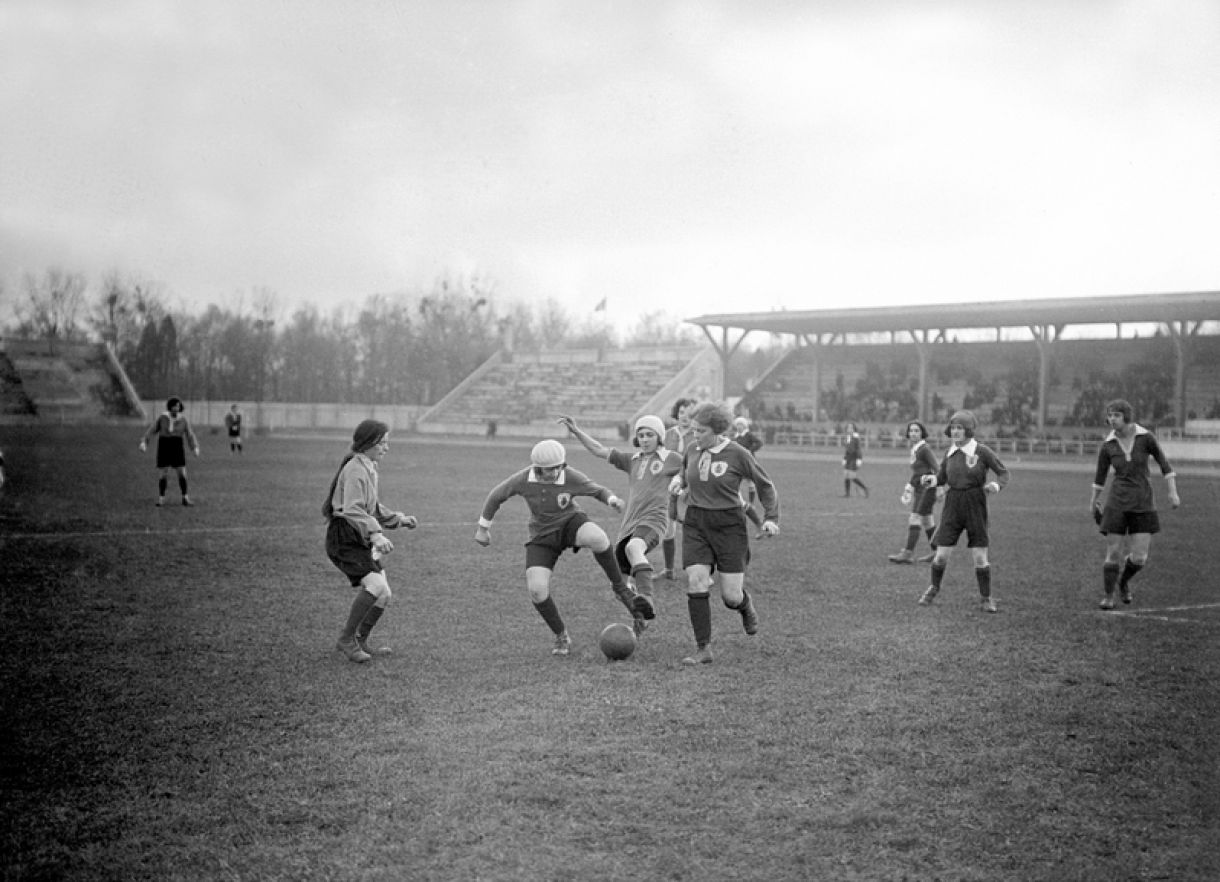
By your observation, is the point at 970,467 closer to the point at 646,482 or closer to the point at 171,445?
the point at 646,482

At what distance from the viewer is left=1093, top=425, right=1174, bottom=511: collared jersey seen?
35.2 feet

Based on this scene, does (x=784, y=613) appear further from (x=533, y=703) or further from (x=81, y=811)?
(x=81, y=811)

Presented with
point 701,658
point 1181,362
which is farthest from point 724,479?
point 1181,362

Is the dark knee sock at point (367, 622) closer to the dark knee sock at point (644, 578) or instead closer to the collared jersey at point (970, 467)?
the dark knee sock at point (644, 578)

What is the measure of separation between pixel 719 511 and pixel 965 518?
3.83 m

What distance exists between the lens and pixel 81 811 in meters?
4.80

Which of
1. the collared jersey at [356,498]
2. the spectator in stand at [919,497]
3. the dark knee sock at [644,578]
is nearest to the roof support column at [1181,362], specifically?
the spectator in stand at [919,497]

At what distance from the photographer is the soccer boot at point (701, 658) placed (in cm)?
786

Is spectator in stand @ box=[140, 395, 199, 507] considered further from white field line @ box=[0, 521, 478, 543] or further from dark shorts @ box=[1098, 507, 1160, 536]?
dark shorts @ box=[1098, 507, 1160, 536]

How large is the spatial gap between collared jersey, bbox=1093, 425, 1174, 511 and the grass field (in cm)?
108

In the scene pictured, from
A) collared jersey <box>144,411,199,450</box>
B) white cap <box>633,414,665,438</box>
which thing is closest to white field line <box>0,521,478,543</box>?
collared jersey <box>144,411,199,450</box>

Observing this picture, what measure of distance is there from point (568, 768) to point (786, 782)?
3.69 feet

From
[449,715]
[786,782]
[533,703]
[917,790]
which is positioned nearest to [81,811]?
[449,715]

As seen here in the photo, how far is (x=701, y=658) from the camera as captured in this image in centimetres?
790
